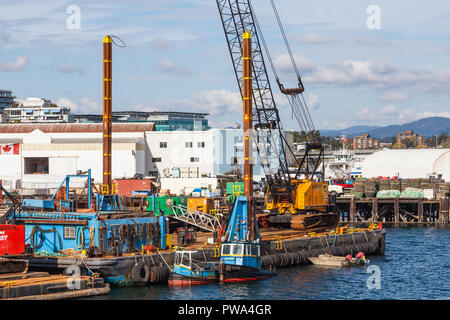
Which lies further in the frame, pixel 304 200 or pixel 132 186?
pixel 132 186

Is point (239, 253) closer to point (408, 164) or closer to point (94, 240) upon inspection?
point (94, 240)

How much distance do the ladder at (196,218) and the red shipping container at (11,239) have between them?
67.1 ft

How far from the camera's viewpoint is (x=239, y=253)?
46.9 m

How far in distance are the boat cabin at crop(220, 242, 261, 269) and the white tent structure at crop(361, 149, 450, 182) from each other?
279ft

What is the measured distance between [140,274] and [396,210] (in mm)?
60955

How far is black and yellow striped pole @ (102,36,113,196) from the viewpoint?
189 ft

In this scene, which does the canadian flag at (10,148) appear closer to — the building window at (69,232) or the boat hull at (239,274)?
the building window at (69,232)

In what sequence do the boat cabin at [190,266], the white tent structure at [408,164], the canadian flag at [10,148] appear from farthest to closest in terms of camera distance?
the white tent structure at [408,164] → the canadian flag at [10,148] → the boat cabin at [190,266]

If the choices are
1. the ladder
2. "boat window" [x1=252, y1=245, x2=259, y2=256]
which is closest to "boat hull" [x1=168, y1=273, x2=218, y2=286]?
"boat window" [x1=252, y1=245, x2=259, y2=256]

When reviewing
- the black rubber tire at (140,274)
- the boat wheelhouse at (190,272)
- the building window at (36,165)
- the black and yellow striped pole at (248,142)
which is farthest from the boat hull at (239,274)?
the building window at (36,165)

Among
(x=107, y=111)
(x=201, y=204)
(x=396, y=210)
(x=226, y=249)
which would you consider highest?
(x=107, y=111)

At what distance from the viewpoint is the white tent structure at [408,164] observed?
127 meters

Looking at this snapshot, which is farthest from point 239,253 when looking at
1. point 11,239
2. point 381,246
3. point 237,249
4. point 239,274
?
point 381,246
